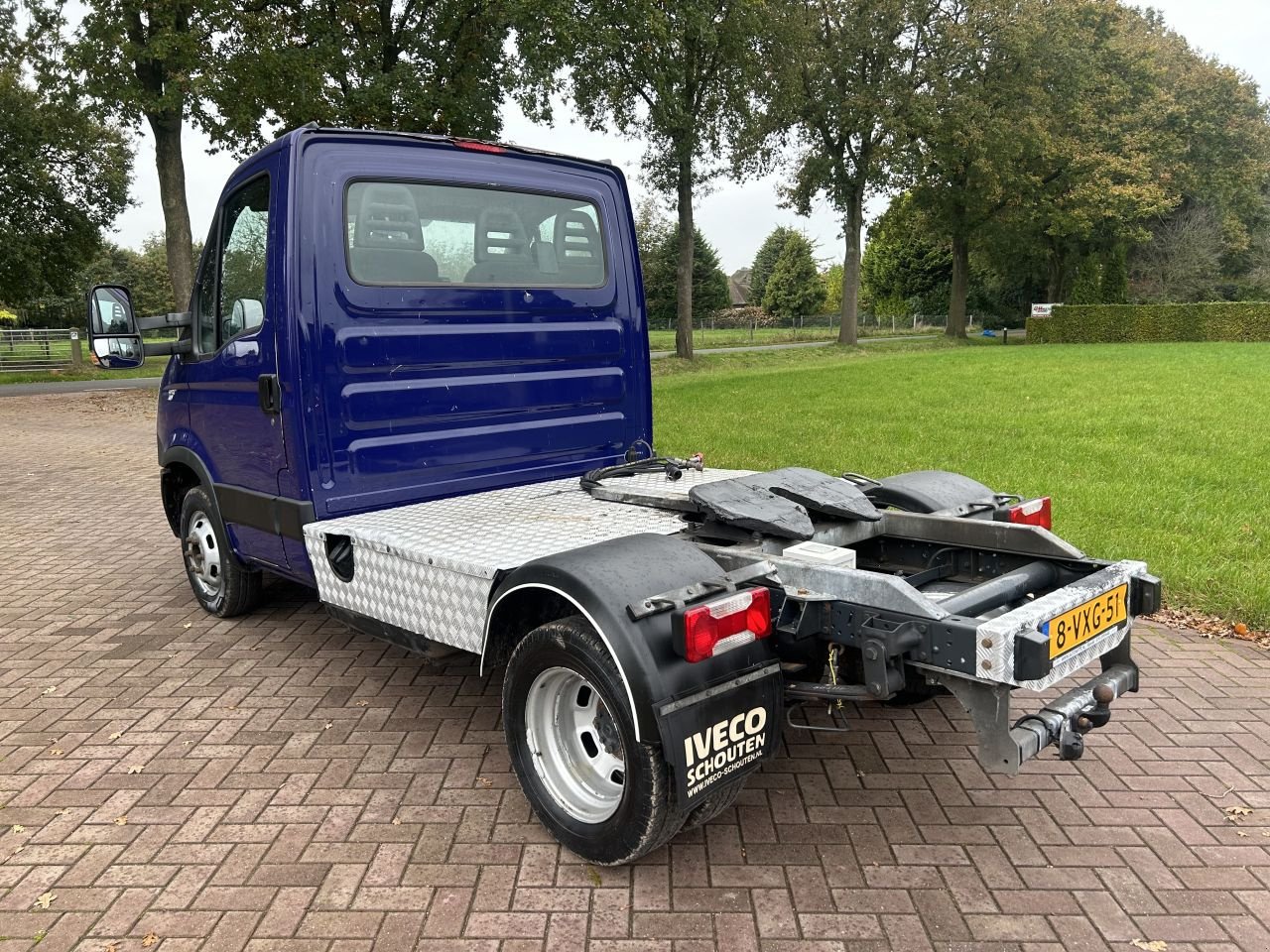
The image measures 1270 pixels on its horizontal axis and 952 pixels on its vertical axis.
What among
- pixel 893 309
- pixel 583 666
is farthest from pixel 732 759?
pixel 893 309

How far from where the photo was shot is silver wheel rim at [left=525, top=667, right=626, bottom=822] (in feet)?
9.43

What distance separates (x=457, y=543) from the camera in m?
3.23

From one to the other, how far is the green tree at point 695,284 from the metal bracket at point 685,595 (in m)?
54.7

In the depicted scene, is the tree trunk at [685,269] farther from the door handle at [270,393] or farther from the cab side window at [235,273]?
the door handle at [270,393]

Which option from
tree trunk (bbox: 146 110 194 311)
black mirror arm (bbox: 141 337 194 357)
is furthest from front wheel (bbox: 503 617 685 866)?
tree trunk (bbox: 146 110 194 311)

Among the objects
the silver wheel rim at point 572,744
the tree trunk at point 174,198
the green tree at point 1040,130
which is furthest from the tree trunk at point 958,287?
the silver wheel rim at point 572,744

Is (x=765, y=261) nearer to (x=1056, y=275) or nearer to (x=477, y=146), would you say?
(x=1056, y=275)

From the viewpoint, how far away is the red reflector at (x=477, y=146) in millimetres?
4203

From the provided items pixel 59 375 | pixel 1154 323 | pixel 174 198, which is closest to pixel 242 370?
pixel 174 198

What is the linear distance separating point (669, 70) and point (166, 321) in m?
20.3

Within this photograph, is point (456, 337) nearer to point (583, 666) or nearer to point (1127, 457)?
point (583, 666)

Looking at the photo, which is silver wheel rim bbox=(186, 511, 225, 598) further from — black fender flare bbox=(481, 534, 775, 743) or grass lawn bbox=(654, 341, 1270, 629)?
grass lawn bbox=(654, 341, 1270, 629)

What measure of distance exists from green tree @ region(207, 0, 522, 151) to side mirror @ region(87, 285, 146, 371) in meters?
12.9

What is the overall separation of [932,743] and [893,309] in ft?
206
